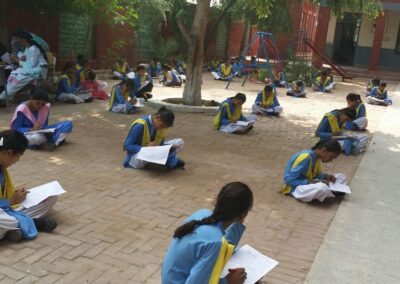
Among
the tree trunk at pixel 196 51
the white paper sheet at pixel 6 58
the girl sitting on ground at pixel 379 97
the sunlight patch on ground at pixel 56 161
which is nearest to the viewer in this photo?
the sunlight patch on ground at pixel 56 161

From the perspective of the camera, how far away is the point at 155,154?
5.48 m

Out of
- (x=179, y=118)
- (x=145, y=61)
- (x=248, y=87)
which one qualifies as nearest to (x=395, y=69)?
(x=248, y=87)

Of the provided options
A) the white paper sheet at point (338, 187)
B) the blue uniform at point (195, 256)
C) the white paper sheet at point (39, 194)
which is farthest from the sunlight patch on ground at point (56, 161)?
the blue uniform at point (195, 256)

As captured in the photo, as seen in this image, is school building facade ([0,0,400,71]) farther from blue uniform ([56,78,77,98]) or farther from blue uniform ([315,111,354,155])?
blue uniform ([315,111,354,155])

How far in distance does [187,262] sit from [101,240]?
1670mm

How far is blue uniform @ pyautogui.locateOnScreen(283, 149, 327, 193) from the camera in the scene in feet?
16.4

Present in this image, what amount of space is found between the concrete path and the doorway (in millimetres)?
18083

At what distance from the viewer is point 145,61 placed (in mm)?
17703

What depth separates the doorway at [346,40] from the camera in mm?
23625

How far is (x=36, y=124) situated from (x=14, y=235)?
282 cm

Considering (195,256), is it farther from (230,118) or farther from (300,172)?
(230,118)

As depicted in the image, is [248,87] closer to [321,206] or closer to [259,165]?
[259,165]

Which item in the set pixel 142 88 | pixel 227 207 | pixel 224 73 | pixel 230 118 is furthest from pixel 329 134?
pixel 224 73

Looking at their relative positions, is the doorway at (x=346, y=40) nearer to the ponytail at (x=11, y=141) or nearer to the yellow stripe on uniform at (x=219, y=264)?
the ponytail at (x=11, y=141)
